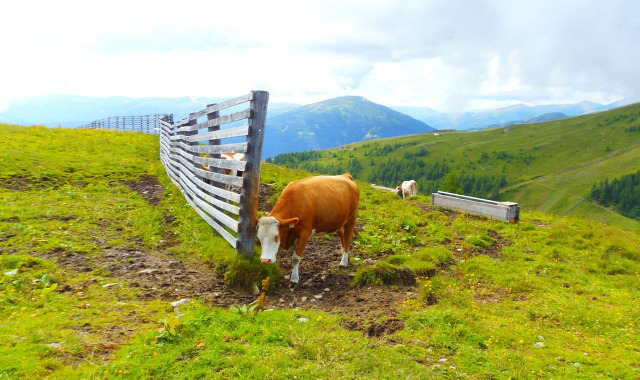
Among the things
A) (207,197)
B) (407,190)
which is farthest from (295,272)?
(407,190)

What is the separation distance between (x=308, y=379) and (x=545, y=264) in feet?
26.1

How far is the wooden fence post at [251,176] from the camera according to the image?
7.18 m

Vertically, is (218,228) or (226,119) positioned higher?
(226,119)

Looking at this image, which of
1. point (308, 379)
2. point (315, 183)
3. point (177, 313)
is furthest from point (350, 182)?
point (308, 379)

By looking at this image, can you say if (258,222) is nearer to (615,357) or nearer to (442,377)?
(442,377)

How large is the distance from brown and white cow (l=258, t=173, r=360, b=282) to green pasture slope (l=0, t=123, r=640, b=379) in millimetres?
677

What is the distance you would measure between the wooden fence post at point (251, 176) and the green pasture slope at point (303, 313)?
1.42 ft

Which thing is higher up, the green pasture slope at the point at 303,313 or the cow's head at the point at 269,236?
the cow's head at the point at 269,236

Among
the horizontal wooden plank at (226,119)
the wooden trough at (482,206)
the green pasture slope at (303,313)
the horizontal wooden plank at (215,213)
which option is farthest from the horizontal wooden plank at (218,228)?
the wooden trough at (482,206)

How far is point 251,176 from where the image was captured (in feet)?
23.7

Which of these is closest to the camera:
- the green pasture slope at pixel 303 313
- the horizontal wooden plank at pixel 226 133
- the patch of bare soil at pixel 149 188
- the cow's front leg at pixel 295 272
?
the green pasture slope at pixel 303 313

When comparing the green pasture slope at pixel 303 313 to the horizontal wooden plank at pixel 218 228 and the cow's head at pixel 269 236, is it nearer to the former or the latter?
the horizontal wooden plank at pixel 218 228

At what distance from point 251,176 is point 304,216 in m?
1.50

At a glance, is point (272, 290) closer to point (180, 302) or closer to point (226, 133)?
point (180, 302)
